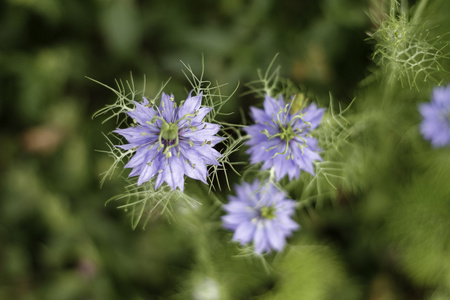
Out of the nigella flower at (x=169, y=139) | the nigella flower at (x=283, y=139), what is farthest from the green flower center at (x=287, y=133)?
the nigella flower at (x=169, y=139)

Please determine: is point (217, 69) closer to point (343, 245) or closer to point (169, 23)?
point (169, 23)

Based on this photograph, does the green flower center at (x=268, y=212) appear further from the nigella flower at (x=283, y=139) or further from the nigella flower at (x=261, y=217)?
the nigella flower at (x=283, y=139)

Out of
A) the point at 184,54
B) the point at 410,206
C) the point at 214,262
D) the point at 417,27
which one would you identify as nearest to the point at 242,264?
the point at 214,262

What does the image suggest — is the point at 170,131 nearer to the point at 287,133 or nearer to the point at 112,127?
the point at 287,133

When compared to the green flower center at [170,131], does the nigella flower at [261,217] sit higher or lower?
lower

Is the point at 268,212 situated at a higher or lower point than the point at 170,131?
lower

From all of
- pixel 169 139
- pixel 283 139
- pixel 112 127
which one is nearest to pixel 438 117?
pixel 283 139
